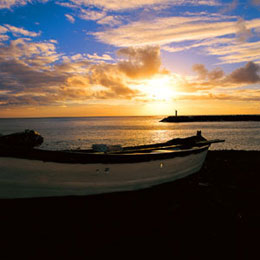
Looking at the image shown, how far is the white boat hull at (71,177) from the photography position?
18.4 feet

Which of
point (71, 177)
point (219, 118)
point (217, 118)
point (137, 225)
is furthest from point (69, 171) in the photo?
point (217, 118)

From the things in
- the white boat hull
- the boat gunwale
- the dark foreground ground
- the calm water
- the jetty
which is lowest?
the calm water

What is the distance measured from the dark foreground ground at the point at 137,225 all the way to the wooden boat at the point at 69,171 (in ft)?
1.17

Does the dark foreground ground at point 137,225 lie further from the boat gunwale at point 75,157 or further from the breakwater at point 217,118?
the breakwater at point 217,118

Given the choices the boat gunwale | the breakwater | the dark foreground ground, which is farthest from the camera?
the breakwater

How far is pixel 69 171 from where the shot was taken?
612 centimetres

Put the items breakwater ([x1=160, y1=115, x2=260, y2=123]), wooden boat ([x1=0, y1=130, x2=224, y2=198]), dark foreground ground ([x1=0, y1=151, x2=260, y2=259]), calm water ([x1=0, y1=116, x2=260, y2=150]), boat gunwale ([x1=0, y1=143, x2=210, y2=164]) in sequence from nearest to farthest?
dark foreground ground ([x1=0, y1=151, x2=260, y2=259]) → boat gunwale ([x1=0, y1=143, x2=210, y2=164]) → wooden boat ([x1=0, y1=130, x2=224, y2=198]) → calm water ([x1=0, y1=116, x2=260, y2=150]) → breakwater ([x1=160, y1=115, x2=260, y2=123])

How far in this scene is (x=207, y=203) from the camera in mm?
7434

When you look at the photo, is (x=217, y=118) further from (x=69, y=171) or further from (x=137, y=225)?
(x=69, y=171)

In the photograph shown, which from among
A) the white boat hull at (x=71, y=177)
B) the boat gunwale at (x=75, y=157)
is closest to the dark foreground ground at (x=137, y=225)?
the white boat hull at (x=71, y=177)

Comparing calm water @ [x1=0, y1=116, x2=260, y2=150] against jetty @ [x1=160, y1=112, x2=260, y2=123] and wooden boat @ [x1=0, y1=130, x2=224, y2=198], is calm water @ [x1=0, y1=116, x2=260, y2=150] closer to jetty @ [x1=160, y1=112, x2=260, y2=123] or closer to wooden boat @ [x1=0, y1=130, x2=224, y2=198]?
wooden boat @ [x1=0, y1=130, x2=224, y2=198]

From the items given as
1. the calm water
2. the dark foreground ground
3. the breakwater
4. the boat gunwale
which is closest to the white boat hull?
the boat gunwale

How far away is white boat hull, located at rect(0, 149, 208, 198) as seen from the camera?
5621 mm

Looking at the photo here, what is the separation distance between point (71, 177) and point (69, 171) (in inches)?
8.9
